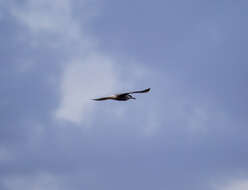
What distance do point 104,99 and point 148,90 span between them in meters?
8.47

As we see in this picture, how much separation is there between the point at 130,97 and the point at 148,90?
439cm

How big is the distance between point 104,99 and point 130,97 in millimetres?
4835

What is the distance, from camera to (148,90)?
113625mm

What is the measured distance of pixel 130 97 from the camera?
116312mm

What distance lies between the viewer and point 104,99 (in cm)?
11581
